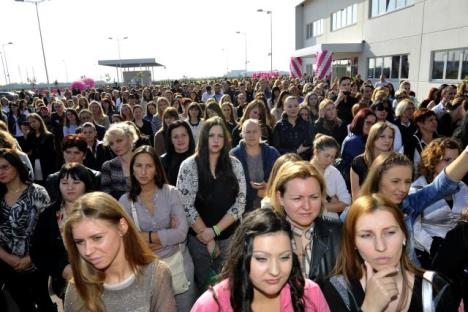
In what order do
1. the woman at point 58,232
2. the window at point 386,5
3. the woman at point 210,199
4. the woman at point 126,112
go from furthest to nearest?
the window at point 386,5 < the woman at point 126,112 < the woman at point 210,199 < the woman at point 58,232

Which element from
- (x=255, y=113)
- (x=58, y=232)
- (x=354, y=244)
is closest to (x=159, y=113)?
(x=255, y=113)

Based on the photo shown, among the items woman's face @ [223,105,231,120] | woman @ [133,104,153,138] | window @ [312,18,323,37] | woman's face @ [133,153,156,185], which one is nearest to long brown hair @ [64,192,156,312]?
woman's face @ [133,153,156,185]

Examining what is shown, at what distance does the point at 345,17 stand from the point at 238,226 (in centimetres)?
3030

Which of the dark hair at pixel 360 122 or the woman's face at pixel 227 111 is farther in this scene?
the woman's face at pixel 227 111

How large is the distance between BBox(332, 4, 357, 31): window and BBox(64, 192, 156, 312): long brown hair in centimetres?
2815

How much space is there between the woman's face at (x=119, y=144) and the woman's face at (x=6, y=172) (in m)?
1.14

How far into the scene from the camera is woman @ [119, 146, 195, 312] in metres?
3.21

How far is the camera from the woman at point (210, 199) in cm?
371

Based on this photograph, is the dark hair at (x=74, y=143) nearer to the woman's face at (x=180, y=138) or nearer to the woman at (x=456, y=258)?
the woman's face at (x=180, y=138)

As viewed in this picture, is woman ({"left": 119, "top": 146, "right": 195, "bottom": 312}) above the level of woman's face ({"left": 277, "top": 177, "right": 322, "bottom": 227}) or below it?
below

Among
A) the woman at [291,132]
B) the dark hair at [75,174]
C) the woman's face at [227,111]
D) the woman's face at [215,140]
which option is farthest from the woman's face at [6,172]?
the woman's face at [227,111]

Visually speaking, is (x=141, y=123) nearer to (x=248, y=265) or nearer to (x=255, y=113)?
(x=255, y=113)

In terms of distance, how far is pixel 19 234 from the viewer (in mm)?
3385

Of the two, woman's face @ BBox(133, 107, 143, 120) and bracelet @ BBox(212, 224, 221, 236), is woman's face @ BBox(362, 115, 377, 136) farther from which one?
woman's face @ BBox(133, 107, 143, 120)
